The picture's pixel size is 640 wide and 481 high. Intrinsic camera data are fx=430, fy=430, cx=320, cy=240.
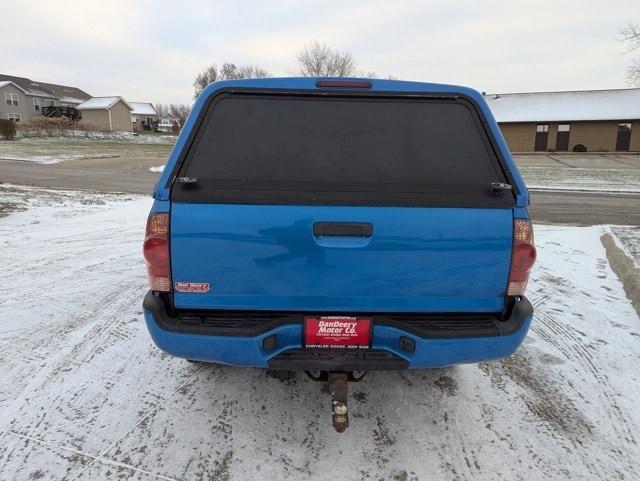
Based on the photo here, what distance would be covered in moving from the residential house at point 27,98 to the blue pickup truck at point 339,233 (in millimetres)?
70118

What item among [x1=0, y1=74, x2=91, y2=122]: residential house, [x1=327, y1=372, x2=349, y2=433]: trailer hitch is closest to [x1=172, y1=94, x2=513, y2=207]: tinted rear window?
[x1=327, y1=372, x2=349, y2=433]: trailer hitch

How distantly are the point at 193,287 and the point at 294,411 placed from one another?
114 centimetres

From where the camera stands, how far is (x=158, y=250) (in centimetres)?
224

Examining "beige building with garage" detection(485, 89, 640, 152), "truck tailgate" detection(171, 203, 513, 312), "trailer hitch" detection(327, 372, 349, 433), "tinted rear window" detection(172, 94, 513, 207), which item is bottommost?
"trailer hitch" detection(327, 372, 349, 433)

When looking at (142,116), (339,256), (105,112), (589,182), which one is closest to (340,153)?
(339,256)

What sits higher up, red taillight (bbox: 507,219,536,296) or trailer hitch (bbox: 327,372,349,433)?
red taillight (bbox: 507,219,536,296)

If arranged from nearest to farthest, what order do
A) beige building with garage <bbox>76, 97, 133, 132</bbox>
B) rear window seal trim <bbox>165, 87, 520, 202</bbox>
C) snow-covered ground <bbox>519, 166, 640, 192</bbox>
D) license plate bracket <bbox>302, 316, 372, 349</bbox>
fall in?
license plate bracket <bbox>302, 316, 372, 349</bbox>
rear window seal trim <bbox>165, 87, 520, 202</bbox>
snow-covered ground <bbox>519, 166, 640, 192</bbox>
beige building with garage <bbox>76, 97, 133, 132</bbox>

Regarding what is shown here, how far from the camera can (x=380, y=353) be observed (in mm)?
2336

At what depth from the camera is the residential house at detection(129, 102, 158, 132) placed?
7994 cm

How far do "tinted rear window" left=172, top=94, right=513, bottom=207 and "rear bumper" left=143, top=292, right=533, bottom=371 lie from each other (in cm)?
67

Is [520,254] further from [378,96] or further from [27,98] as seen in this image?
[27,98]

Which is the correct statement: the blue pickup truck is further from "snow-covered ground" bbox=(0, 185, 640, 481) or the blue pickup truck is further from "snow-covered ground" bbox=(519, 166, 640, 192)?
"snow-covered ground" bbox=(519, 166, 640, 192)

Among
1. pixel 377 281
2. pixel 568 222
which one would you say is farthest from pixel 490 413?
pixel 568 222

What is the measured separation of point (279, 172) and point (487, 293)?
4.23ft
